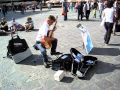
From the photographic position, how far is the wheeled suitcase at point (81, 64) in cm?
707

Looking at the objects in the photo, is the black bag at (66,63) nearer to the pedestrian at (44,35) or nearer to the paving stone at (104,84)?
the pedestrian at (44,35)

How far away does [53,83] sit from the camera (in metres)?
6.66

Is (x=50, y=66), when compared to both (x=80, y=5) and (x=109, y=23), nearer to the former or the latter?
(x=109, y=23)

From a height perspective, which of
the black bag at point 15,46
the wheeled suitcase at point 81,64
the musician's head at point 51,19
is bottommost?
the wheeled suitcase at point 81,64

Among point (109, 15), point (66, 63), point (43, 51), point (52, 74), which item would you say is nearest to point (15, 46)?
point (43, 51)

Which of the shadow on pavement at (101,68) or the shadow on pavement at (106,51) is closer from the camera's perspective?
the shadow on pavement at (101,68)

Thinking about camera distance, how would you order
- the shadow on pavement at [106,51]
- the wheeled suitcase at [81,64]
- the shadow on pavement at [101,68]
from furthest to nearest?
the shadow on pavement at [106,51], the shadow on pavement at [101,68], the wheeled suitcase at [81,64]

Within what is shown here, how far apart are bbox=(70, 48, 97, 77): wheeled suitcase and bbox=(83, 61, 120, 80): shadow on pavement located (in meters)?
0.12

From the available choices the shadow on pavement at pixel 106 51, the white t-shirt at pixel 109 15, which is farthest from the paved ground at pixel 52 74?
the white t-shirt at pixel 109 15

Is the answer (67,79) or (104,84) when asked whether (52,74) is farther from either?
(104,84)

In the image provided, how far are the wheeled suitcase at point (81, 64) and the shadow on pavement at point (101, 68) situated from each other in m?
0.12

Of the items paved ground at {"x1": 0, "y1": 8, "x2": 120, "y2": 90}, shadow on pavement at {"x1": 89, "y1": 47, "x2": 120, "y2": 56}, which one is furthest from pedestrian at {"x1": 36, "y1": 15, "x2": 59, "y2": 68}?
shadow on pavement at {"x1": 89, "y1": 47, "x2": 120, "y2": 56}

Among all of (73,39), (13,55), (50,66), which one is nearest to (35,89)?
(50,66)

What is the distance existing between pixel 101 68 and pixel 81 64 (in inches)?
28.6
